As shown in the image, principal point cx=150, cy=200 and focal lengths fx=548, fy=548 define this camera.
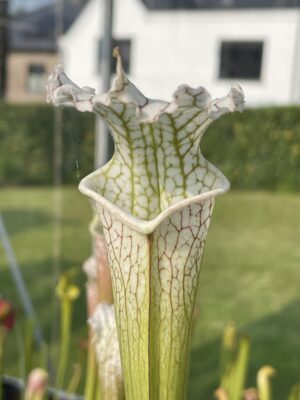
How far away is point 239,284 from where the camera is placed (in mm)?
3596

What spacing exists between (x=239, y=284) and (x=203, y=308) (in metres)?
0.51

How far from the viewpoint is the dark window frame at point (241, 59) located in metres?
2.58

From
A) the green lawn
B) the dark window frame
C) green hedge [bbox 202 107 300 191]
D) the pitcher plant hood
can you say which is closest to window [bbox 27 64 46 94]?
the green lawn

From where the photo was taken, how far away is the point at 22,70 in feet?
8.87

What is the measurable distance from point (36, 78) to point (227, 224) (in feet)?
7.48

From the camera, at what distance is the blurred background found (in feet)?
7.73

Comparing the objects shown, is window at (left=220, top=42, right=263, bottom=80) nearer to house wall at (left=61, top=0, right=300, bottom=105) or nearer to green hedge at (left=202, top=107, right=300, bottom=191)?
house wall at (left=61, top=0, right=300, bottom=105)

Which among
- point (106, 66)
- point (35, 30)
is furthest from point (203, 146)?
point (106, 66)

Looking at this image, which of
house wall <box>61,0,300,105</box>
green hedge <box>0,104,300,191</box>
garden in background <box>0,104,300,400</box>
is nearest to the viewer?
house wall <box>61,0,300,105</box>

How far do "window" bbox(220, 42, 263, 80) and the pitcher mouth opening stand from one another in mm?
2088

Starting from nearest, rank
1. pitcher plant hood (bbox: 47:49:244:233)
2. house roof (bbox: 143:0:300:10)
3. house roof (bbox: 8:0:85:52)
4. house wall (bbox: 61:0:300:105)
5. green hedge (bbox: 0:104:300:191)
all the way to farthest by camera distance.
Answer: pitcher plant hood (bbox: 47:49:244:233) < house wall (bbox: 61:0:300:105) < house roof (bbox: 143:0:300:10) < house roof (bbox: 8:0:85:52) < green hedge (bbox: 0:104:300:191)

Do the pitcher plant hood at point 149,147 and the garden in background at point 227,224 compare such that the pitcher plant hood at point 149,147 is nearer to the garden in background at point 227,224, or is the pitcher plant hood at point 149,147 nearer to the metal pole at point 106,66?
the metal pole at point 106,66

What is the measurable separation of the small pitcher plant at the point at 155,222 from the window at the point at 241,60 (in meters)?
2.06

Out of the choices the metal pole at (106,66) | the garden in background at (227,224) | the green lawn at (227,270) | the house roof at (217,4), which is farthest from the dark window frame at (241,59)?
the metal pole at (106,66)
